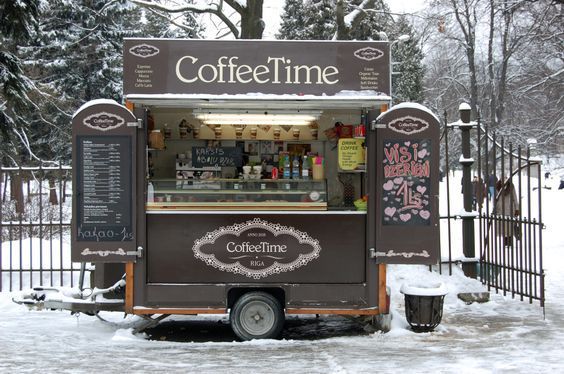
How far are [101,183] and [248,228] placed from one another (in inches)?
63.7

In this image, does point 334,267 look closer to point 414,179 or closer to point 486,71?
point 414,179

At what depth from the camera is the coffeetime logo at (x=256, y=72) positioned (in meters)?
6.99

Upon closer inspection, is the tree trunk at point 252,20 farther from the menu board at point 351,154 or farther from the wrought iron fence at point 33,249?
the menu board at point 351,154

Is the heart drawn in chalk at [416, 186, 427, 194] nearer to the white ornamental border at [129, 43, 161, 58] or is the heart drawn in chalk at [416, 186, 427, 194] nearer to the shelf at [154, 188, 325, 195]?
the shelf at [154, 188, 325, 195]

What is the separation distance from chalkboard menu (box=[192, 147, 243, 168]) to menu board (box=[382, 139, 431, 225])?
2307 mm

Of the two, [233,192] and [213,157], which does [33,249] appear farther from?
[233,192]

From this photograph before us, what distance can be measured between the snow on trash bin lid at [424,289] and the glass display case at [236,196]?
1.36 meters

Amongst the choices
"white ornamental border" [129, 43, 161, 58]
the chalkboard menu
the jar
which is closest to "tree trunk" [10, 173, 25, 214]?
the chalkboard menu

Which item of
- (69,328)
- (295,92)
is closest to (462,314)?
(295,92)

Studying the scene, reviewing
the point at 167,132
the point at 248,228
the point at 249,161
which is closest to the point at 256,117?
the point at 249,161

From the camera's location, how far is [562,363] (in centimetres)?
609

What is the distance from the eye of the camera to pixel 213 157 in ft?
28.5

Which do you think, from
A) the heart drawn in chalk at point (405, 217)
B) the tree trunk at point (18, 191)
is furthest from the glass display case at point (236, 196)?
the tree trunk at point (18, 191)

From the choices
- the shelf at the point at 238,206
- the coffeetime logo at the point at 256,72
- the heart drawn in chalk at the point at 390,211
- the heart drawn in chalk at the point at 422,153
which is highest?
the coffeetime logo at the point at 256,72
